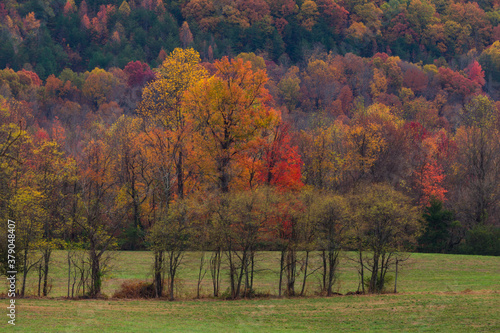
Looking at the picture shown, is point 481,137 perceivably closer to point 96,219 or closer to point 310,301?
point 310,301

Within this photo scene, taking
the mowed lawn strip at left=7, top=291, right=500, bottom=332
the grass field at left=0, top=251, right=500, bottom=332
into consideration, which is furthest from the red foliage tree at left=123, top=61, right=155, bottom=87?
the mowed lawn strip at left=7, top=291, right=500, bottom=332

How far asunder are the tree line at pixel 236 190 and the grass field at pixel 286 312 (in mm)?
2707

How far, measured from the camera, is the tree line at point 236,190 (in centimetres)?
3975

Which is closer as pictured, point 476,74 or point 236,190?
point 236,190

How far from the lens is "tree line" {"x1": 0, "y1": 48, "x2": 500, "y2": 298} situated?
39750mm

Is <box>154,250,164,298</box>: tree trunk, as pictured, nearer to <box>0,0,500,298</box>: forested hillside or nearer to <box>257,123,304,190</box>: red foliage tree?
<box>0,0,500,298</box>: forested hillside

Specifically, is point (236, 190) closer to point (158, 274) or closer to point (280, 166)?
point (280, 166)

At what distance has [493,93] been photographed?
179 meters

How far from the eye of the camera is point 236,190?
154 feet

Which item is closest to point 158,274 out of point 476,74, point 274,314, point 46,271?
point 46,271

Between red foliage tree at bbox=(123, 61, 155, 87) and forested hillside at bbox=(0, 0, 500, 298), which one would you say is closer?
forested hillside at bbox=(0, 0, 500, 298)

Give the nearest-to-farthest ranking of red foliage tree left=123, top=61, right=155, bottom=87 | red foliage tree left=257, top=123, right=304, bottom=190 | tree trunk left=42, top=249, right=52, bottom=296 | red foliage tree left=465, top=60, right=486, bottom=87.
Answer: tree trunk left=42, top=249, right=52, bottom=296 < red foliage tree left=257, top=123, right=304, bottom=190 < red foliage tree left=123, top=61, right=155, bottom=87 < red foliage tree left=465, top=60, right=486, bottom=87

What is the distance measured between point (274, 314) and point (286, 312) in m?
0.79

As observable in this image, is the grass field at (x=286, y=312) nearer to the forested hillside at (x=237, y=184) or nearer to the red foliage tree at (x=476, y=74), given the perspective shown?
the forested hillside at (x=237, y=184)
